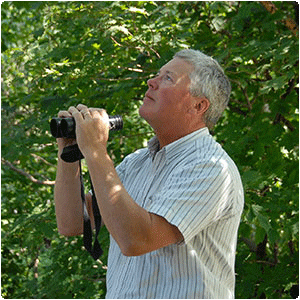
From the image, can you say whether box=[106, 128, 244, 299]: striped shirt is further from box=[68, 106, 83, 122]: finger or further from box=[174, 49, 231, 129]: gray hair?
box=[68, 106, 83, 122]: finger

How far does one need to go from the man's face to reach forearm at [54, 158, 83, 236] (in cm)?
32

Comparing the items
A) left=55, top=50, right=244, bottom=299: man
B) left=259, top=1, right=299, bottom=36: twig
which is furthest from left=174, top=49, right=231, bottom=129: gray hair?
left=259, top=1, right=299, bottom=36: twig

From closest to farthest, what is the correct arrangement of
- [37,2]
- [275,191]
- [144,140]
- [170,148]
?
[170,148] < [275,191] < [37,2] < [144,140]

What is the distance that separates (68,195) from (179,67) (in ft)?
1.73

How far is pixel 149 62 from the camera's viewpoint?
441cm

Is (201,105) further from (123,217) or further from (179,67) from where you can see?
(123,217)

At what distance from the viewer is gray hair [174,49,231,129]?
72.1 inches

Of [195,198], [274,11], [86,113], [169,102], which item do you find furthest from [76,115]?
[274,11]

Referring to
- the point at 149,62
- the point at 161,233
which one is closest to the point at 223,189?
the point at 161,233

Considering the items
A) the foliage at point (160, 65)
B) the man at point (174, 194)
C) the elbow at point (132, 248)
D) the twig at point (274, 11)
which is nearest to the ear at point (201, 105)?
the man at point (174, 194)

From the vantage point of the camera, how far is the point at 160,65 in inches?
154

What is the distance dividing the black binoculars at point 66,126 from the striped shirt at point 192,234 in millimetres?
203

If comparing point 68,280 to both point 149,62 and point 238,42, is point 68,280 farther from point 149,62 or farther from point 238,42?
point 238,42

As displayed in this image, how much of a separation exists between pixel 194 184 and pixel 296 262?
3.06 m
